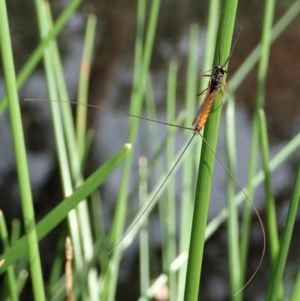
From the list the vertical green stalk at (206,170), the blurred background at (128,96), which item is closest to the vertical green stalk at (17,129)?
the vertical green stalk at (206,170)

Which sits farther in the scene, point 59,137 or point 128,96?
point 128,96

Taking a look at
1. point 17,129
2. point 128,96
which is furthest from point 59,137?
point 128,96

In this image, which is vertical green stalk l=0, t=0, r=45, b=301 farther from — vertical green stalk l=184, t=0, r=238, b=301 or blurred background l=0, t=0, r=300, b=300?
blurred background l=0, t=0, r=300, b=300

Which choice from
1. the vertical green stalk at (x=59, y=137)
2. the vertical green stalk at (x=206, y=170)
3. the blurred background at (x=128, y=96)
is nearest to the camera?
the vertical green stalk at (x=206, y=170)

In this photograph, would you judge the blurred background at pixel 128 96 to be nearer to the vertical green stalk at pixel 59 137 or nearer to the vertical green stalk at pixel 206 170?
the vertical green stalk at pixel 59 137

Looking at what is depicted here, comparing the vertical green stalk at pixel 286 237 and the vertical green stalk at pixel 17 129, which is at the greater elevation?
the vertical green stalk at pixel 17 129

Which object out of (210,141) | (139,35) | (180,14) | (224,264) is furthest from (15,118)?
(180,14)

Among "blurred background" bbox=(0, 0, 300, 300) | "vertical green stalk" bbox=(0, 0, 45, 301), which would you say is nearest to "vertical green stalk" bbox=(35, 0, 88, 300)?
"vertical green stalk" bbox=(0, 0, 45, 301)

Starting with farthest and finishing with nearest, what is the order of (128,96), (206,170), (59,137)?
(128,96), (59,137), (206,170)

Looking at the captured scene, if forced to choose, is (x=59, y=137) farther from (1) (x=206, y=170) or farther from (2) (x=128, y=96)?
(2) (x=128, y=96)
